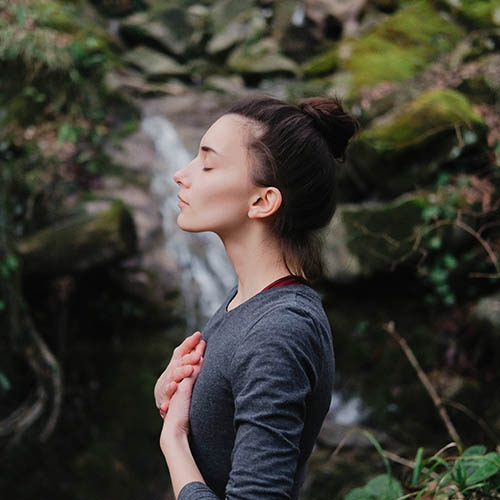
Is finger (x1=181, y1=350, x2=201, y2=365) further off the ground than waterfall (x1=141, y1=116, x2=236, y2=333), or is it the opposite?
finger (x1=181, y1=350, x2=201, y2=365)

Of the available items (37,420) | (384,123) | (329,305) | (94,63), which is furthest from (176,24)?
(37,420)

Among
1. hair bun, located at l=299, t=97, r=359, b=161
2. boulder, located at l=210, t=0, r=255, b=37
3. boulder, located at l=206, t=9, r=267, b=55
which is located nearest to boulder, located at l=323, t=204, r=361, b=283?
hair bun, located at l=299, t=97, r=359, b=161

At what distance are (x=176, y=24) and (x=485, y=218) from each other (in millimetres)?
9618

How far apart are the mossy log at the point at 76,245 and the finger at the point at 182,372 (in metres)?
3.36

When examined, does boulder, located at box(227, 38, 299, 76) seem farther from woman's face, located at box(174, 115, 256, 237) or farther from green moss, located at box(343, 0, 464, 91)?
woman's face, located at box(174, 115, 256, 237)

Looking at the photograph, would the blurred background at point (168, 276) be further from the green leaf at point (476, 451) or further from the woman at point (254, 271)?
the woman at point (254, 271)

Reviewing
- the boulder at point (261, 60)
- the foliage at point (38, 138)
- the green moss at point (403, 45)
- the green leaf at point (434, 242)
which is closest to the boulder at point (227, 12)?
the boulder at point (261, 60)

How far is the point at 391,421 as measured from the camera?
3.96m

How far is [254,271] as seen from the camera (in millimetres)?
1213

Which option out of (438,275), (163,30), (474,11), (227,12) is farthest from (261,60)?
(438,275)

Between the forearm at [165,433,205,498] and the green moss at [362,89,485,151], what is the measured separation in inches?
150

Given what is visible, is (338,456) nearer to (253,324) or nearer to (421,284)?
(421,284)

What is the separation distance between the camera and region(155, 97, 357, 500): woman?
1.04 metres

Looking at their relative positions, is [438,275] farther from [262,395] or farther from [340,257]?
[262,395]
